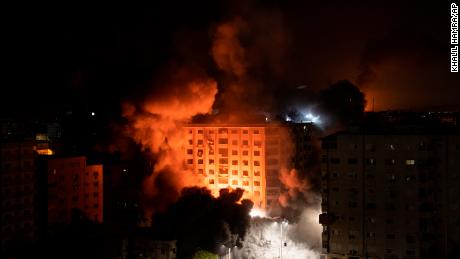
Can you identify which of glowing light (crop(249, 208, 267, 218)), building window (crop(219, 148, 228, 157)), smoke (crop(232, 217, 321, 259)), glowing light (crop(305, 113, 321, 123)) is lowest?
smoke (crop(232, 217, 321, 259))

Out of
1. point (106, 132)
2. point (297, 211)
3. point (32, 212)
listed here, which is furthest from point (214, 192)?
point (32, 212)

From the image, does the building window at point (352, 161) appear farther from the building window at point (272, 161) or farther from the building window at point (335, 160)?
the building window at point (272, 161)

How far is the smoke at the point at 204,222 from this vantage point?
42.2 m

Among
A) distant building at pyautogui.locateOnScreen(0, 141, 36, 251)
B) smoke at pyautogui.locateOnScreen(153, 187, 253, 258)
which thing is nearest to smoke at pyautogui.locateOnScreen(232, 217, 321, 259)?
smoke at pyautogui.locateOnScreen(153, 187, 253, 258)

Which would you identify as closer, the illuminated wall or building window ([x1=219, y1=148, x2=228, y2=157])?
the illuminated wall

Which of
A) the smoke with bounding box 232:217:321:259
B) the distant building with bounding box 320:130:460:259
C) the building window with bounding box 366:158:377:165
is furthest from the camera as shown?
the smoke with bounding box 232:217:321:259

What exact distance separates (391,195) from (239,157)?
70.3 feet

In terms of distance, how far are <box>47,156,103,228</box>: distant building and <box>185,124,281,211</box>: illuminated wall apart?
12.8 meters

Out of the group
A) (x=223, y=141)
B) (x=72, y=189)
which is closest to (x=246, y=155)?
(x=223, y=141)

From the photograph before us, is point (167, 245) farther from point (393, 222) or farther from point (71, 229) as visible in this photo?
point (393, 222)

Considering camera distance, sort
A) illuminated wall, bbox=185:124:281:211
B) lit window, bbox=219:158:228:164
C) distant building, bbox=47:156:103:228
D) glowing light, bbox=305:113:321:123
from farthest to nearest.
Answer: glowing light, bbox=305:113:321:123, lit window, bbox=219:158:228:164, illuminated wall, bbox=185:124:281:211, distant building, bbox=47:156:103:228

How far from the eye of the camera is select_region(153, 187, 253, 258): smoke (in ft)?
138

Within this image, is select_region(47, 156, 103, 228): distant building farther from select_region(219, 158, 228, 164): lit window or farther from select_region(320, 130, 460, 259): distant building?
select_region(320, 130, 460, 259): distant building

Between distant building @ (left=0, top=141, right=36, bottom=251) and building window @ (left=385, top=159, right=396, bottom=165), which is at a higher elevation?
building window @ (left=385, top=159, right=396, bottom=165)
